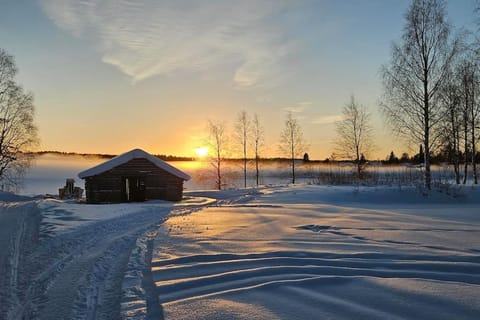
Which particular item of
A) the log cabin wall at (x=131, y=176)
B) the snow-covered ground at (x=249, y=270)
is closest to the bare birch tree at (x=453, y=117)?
the snow-covered ground at (x=249, y=270)

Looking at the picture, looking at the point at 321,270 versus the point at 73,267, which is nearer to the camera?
the point at 321,270

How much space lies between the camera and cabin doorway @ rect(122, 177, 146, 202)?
27.6m

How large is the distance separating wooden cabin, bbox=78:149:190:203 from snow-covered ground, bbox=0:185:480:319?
51.3ft

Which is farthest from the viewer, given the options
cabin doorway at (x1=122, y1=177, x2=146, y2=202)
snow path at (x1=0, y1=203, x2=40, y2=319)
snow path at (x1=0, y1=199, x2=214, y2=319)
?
cabin doorway at (x1=122, y1=177, x2=146, y2=202)

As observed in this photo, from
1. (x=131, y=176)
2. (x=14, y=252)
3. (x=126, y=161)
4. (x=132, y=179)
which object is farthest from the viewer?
(x=132, y=179)

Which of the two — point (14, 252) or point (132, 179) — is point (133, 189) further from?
point (14, 252)

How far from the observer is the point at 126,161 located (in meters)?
27.0

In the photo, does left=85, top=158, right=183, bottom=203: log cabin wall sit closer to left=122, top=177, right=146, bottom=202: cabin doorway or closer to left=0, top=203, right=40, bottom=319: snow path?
left=122, top=177, right=146, bottom=202: cabin doorway

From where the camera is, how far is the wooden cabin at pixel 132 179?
26.7m

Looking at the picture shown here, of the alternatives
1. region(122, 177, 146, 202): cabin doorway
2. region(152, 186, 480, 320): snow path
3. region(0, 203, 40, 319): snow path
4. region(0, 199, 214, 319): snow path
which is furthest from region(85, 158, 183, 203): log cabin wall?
region(152, 186, 480, 320): snow path

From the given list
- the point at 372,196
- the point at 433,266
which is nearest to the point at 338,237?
the point at 433,266

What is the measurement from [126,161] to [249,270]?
74.0 ft

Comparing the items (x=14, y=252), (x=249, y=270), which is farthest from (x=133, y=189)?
(x=249, y=270)

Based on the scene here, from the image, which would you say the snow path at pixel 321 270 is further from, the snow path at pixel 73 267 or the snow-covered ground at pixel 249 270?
the snow path at pixel 73 267
